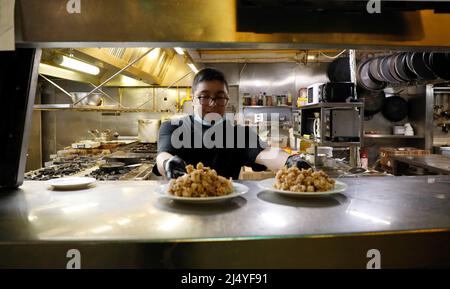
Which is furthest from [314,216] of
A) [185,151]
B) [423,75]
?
[423,75]

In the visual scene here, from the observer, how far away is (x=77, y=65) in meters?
3.99

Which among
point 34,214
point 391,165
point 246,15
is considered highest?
point 246,15

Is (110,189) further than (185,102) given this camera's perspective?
No

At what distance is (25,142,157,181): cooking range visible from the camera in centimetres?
336

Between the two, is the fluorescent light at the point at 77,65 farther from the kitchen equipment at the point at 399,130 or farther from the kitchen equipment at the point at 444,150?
the kitchen equipment at the point at 444,150

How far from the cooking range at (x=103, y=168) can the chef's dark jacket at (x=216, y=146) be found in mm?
831

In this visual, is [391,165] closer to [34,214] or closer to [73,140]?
[34,214]

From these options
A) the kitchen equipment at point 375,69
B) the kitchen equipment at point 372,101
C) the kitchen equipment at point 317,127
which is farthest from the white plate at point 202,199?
the kitchen equipment at point 372,101

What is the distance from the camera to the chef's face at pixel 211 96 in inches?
93.0

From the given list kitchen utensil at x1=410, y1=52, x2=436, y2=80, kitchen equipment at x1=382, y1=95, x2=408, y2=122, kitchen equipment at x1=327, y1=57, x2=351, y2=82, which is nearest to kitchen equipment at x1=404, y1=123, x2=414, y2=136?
kitchen equipment at x1=382, y1=95, x2=408, y2=122

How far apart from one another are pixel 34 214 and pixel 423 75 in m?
4.82

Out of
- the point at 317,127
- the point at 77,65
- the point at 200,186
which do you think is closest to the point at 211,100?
the point at 200,186

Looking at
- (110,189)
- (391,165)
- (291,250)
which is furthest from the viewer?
(391,165)

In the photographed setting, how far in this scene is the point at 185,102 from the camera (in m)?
7.03
